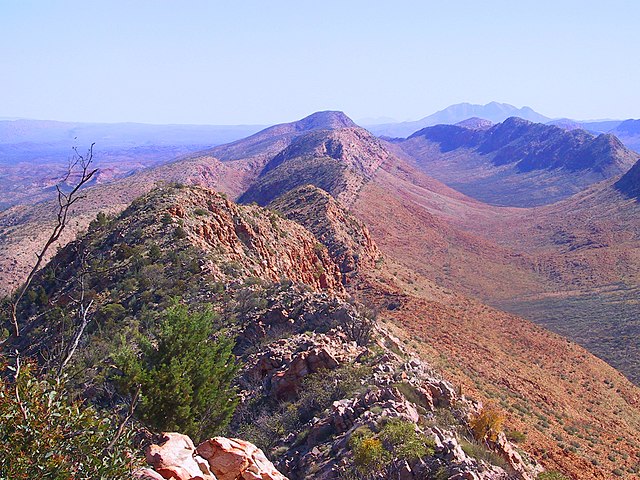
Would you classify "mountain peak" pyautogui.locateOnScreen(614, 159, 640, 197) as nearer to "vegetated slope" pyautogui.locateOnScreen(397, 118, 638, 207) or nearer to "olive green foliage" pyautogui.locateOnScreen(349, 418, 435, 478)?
"vegetated slope" pyautogui.locateOnScreen(397, 118, 638, 207)

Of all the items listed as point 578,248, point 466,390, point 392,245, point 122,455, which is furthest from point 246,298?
point 578,248

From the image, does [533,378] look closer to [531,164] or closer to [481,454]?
[481,454]

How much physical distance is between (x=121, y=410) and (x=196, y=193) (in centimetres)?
2078

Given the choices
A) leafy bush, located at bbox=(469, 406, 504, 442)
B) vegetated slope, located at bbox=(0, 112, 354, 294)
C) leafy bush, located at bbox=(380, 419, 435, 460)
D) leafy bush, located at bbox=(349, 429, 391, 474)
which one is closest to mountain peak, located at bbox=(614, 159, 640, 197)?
vegetated slope, located at bbox=(0, 112, 354, 294)

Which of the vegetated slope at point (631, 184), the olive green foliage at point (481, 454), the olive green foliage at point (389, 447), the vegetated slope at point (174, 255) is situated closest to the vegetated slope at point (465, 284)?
the olive green foliage at point (481, 454)

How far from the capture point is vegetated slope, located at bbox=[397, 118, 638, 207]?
122812 mm

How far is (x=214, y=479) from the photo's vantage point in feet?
26.3

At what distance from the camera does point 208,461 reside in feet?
27.8

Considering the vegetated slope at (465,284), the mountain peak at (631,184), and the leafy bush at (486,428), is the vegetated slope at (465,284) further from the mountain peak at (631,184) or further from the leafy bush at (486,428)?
the mountain peak at (631,184)

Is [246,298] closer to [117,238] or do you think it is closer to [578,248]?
[117,238]

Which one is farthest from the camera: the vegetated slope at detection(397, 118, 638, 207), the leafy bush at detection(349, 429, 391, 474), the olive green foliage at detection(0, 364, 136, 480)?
the vegetated slope at detection(397, 118, 638, 207)

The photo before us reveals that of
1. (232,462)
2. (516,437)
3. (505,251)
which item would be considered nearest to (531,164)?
(505,251)

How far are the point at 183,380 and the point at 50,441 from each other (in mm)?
5391

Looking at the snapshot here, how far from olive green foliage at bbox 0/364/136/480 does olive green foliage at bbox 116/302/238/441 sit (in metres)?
4.11
